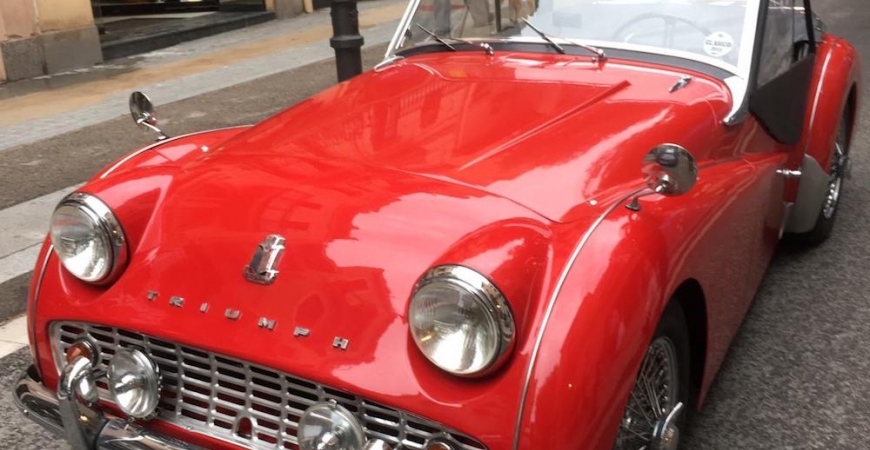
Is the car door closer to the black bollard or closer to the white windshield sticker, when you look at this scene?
the white windshield sticker

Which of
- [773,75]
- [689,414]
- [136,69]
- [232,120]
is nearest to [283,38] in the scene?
[136,69]

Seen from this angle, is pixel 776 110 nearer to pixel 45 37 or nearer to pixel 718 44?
pixel 718 44

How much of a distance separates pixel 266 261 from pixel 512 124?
3.19 feet

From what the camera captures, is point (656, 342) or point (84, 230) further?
point (84, 230)

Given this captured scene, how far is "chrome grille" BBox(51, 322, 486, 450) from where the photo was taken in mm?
2062

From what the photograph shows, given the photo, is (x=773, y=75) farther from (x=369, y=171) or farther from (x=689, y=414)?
(x=369, y=171)

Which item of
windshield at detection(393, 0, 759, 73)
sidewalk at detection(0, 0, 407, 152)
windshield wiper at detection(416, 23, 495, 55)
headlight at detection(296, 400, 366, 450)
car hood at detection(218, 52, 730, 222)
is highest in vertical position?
windshield at detection(393, 0, 759, 73)

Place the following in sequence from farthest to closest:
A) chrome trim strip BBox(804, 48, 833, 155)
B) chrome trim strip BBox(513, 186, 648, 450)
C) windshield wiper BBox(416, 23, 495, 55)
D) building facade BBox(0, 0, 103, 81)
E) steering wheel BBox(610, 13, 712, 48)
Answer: building facade BBox(0, 0, 103, 81) → chrome trim strip BBox(804, 48, 833, 155) → windshield wiper BBox(416, 23, 495, 55) → steering wheel BBox(610, 13, 712, 48) → chrome trim strip BBox(513, 186, 648, 450)

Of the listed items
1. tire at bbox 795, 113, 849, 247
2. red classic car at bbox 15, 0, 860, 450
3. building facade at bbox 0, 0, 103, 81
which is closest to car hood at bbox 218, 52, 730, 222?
red classic car at bbox 15, 0, 860, 450

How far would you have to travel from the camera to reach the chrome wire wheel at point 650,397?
7.50 ft

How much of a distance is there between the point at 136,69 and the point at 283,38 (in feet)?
7.71

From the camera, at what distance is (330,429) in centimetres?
204

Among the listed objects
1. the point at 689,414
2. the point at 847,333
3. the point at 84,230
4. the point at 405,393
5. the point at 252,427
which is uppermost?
the point at 84,230

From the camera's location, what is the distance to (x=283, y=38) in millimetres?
11797
